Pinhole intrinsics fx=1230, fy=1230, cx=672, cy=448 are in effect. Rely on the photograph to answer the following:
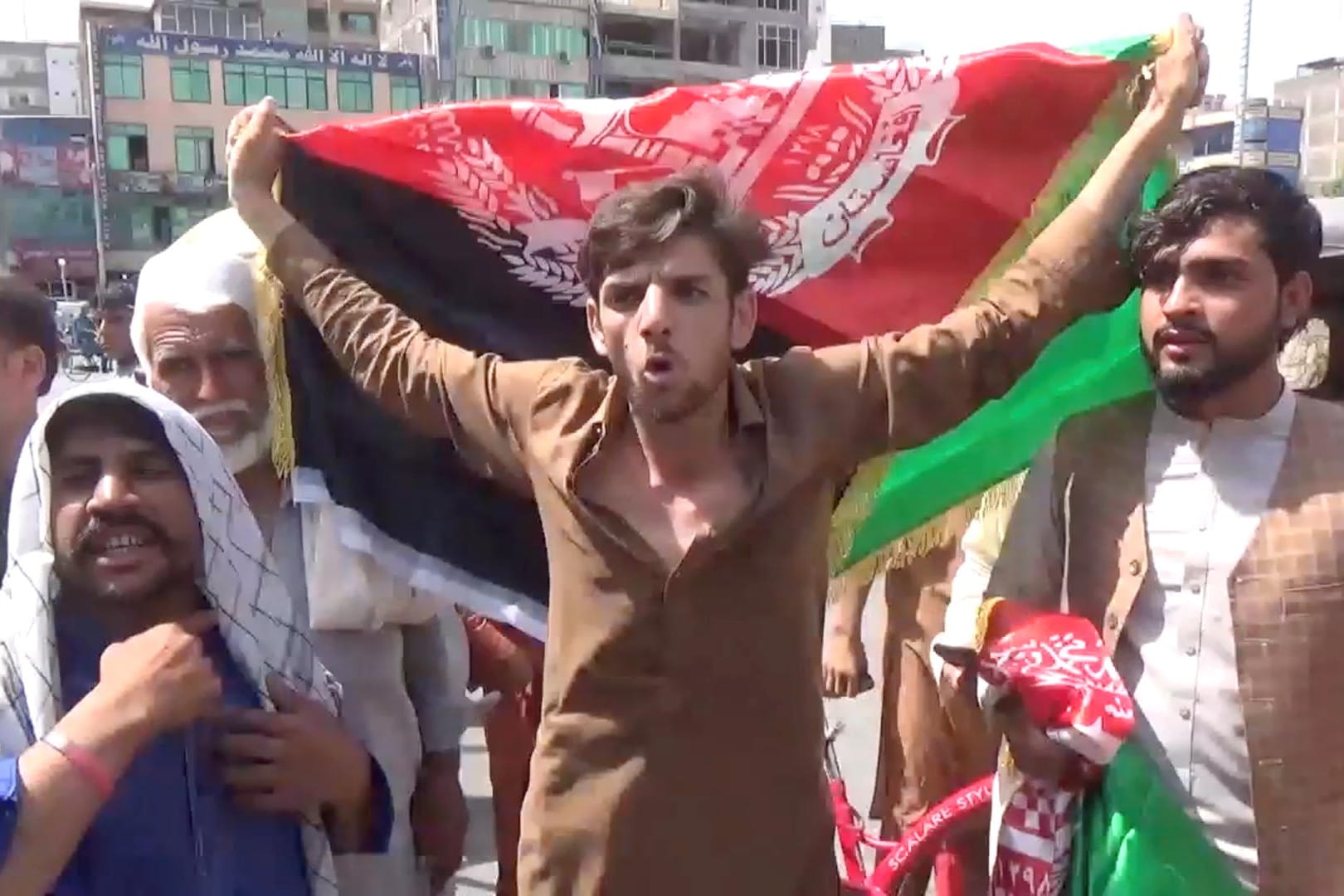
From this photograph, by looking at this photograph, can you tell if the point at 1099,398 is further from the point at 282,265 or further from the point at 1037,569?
the point at 282,265

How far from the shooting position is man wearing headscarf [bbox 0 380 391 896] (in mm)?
1458

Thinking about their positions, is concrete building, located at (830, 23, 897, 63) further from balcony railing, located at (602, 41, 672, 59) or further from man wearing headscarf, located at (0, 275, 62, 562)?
man wearing headscarf, located at (0, 275, 62, 562)

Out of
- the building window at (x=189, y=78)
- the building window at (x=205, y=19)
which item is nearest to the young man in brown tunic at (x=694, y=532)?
the building window at (x=189, y=78)

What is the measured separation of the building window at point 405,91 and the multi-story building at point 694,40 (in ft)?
20.4

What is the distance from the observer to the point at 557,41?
40.1 m

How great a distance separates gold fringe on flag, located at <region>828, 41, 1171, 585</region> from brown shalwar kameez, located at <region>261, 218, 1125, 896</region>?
372 mm

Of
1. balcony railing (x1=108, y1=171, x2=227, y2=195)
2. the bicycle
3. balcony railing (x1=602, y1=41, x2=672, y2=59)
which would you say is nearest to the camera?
the bicycle

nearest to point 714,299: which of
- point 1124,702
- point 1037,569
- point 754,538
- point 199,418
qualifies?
point 754,538

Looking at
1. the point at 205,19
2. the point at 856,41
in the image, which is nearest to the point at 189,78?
the point at 205,19

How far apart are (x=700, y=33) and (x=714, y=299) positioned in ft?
148

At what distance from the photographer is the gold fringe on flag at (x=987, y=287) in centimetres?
209

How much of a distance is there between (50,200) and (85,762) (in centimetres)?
4126

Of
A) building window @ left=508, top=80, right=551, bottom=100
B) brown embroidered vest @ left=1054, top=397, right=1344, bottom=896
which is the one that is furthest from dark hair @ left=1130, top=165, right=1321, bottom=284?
building window @ left=508, top=80, right=551, bottom=100

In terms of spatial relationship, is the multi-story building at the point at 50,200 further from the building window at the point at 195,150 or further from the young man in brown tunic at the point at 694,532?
the young man in brown tunic at the point at 694,532
